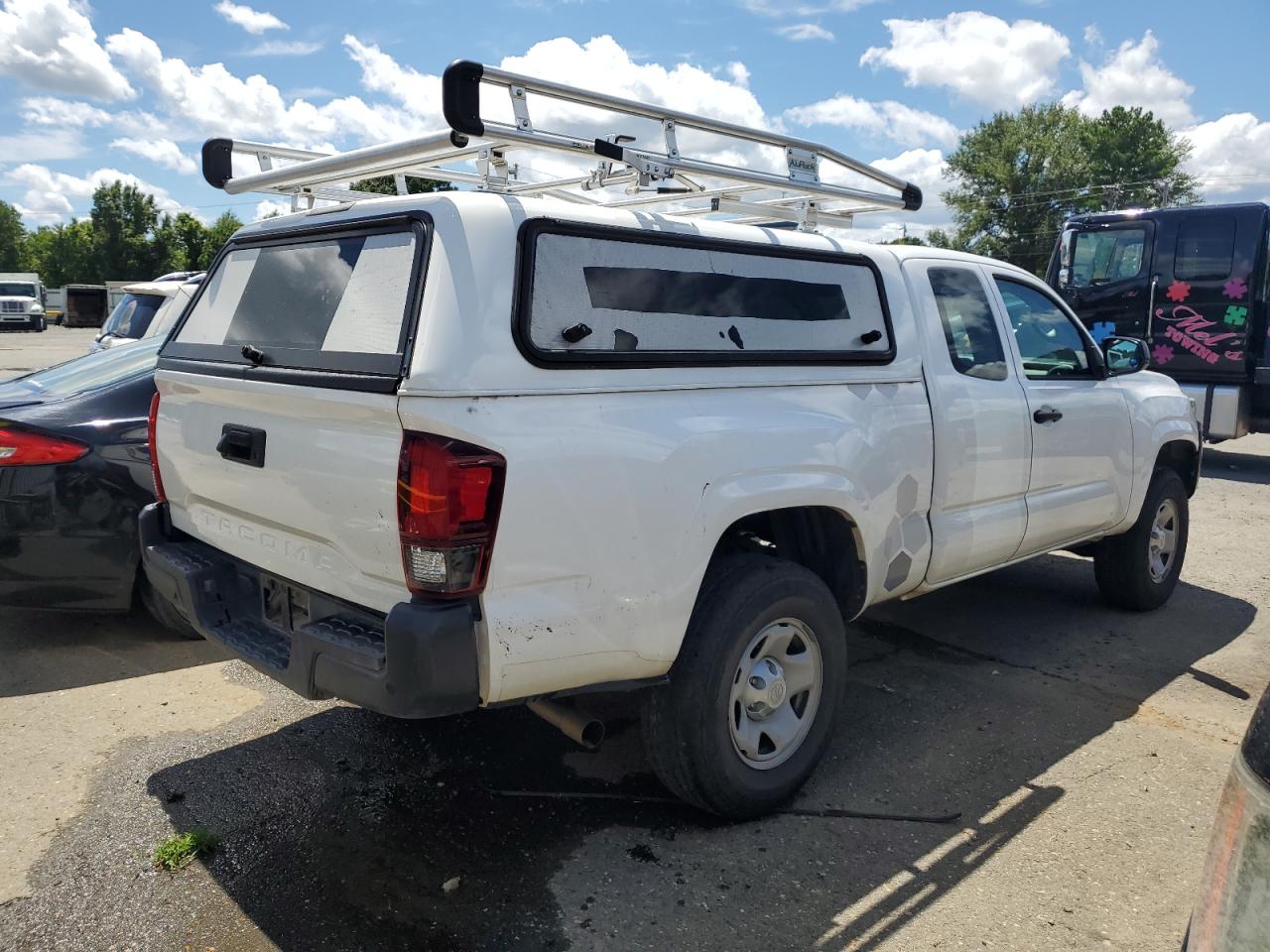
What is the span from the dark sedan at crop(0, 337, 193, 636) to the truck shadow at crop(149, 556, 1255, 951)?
1374 mm

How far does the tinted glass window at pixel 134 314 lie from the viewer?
9000mm

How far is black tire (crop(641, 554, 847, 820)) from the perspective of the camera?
9.95 ft

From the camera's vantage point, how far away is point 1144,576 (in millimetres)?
5512

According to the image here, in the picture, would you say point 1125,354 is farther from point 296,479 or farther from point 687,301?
point 296,479

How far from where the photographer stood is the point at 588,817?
3.32m

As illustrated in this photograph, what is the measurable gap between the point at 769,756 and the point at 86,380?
3981mm

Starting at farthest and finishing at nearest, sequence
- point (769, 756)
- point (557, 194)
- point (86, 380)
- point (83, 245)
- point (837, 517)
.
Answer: point (83, 245), point (86, 380), point (557, 194), point (837, 517), point (769, 756)

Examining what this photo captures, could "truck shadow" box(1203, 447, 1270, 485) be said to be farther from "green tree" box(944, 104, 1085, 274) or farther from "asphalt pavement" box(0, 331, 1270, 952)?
"green tree" box(944, 104, 1085, 274)

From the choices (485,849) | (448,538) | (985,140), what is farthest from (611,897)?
(985,140)

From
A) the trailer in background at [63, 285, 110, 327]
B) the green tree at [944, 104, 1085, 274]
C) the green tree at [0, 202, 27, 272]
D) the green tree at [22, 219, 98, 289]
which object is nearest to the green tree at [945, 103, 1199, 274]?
the green tree at [944, 104, 1085, 274]

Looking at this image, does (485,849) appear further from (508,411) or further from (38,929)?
(508,411)

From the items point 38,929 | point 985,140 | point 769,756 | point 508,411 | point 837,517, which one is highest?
point 985,140

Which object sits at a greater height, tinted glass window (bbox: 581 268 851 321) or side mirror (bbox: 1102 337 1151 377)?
tinted glass window (bbox: 581 268 851 321)

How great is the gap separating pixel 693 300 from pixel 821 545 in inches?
45.3
